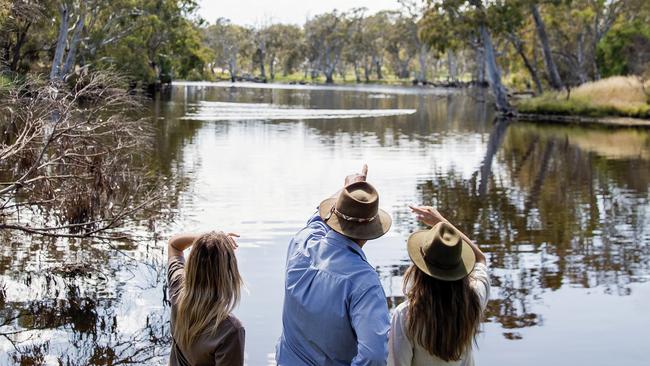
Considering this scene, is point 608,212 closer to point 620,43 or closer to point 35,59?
point 35,59

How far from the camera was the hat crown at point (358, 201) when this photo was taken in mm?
3445

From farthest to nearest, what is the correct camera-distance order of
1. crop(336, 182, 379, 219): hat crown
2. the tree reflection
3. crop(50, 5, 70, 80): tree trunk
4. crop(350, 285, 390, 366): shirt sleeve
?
crop(50, 5, 70, 80): tree trunk → the tree reflection → crop(336, 182, 379, 219): hat crown → crop(350, 285, 390, 366): shirt sleeve

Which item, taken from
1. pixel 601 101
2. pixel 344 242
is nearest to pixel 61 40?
pixel 601 101

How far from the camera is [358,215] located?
3.45 meters

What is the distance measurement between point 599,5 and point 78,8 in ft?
93.8

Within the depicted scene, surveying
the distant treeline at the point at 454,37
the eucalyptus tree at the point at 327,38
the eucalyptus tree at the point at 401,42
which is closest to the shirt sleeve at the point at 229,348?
the distant treeline at the point at 454,37

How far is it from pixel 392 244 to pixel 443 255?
917 cm

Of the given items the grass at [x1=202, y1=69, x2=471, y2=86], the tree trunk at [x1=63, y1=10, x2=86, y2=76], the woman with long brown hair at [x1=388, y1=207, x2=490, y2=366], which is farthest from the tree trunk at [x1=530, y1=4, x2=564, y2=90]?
the grass at [x1=202, y1=69, x2=471, y2=86]

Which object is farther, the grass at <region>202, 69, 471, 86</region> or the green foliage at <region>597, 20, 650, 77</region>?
the grass at <region>202, 69, 471, 86</region>

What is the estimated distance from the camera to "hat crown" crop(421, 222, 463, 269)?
3281 millimetres

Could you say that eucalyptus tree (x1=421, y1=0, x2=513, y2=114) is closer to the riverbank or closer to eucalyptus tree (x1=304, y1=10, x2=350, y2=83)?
the riverbank

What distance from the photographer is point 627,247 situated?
12523 mm

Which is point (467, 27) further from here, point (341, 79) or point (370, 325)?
point (341, 79)

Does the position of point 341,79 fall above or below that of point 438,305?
below
